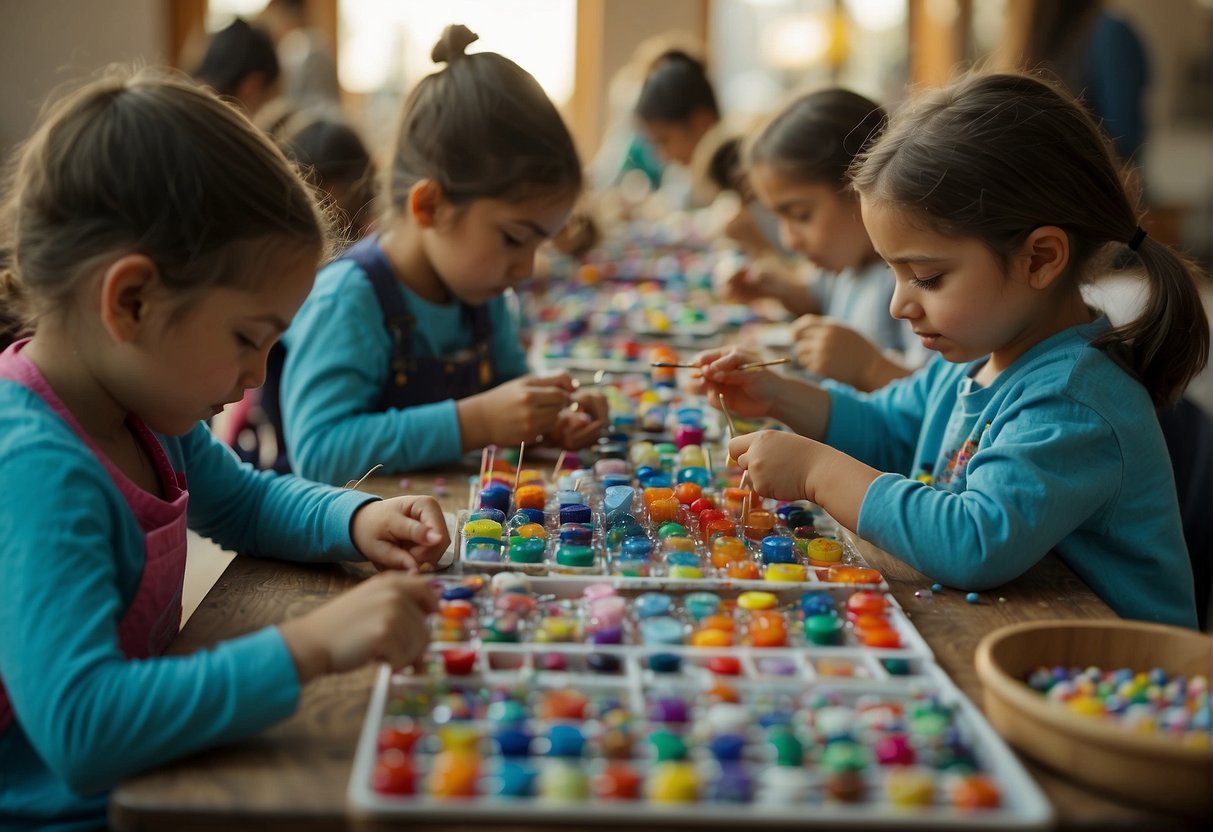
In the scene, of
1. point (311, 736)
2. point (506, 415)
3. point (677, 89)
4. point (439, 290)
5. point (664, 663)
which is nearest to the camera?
point (311, 736)

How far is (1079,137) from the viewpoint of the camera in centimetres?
144

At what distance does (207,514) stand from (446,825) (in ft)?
2.34

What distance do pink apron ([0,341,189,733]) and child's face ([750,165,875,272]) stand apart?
1.63 metres

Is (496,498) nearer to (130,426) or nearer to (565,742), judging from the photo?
(130,426)

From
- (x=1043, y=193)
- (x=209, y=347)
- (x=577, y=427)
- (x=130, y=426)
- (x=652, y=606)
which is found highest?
(x=1043, y=193)

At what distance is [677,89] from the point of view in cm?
427

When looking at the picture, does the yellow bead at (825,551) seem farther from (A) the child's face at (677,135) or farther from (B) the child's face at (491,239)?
(A) the child's face at (677,135)

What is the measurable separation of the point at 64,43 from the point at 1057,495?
7.04 meters

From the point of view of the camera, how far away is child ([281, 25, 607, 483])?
5.76ft

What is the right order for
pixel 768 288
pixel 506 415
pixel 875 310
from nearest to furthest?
1. pixel 506 415
2. pixel 875 310
3. pixel 768 288

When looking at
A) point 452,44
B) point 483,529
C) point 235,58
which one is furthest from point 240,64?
point 483,529

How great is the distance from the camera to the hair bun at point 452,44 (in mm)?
1982

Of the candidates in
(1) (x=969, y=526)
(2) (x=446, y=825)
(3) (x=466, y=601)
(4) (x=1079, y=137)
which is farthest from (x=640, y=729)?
(4) (x=1079, y=137)

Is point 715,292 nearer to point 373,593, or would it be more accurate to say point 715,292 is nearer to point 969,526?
point 969,526
